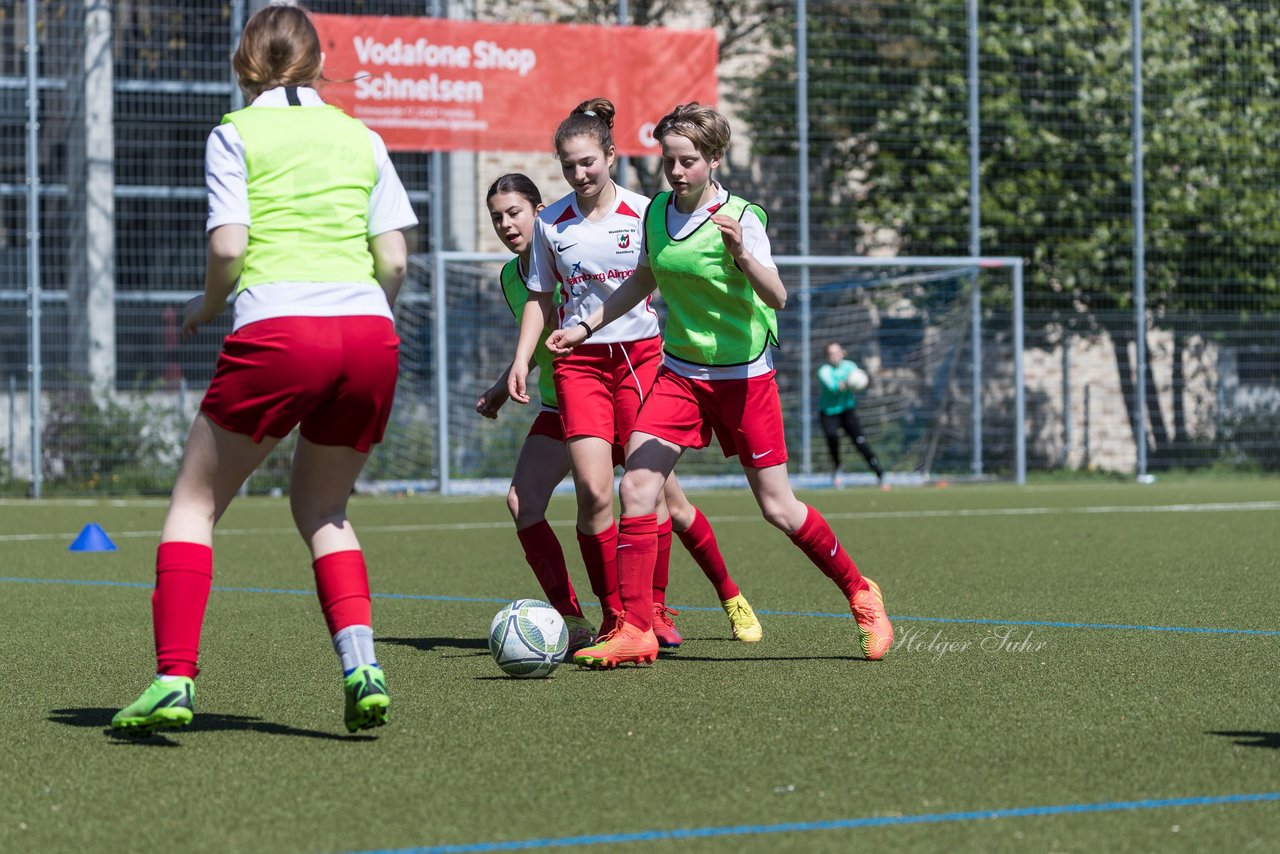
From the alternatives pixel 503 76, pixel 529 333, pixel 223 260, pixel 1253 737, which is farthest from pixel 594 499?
pixel 503 76

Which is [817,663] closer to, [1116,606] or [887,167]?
[1116,606]

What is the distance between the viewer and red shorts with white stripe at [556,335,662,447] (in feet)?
20.6

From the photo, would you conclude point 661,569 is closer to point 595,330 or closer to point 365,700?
point 595,330

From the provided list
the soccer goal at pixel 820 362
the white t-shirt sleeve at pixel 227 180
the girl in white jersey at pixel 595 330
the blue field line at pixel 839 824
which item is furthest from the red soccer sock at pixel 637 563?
the soccer goal at pixel 820 362

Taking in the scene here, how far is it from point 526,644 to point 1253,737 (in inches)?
87.2

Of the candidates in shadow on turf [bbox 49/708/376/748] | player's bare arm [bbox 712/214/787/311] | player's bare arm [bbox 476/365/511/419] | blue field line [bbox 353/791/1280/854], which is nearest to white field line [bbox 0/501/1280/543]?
player's bare arm [bbox 476/365/511/419]

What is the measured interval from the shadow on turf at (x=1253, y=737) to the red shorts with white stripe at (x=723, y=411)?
2.04 metres

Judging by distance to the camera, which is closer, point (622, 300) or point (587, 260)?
point (622, 300)

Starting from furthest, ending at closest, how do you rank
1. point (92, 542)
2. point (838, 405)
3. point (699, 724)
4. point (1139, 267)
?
1. point (1139, 267)
2. point (838, 405)
3. point (92, 542)
4. point (699, 724)

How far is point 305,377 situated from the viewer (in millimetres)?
4375

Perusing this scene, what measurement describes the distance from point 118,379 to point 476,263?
398 centimetres

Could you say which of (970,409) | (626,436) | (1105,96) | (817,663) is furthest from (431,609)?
(1105,96)

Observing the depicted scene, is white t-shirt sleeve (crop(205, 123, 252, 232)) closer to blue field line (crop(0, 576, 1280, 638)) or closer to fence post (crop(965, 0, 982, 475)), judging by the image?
blue field line (crop(0, 576, 1280, 638))

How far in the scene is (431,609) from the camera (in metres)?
7.92
